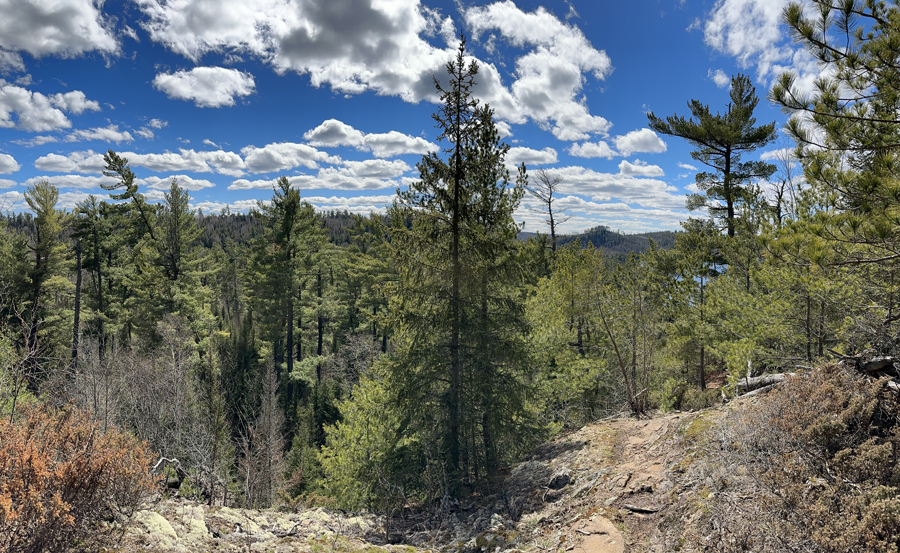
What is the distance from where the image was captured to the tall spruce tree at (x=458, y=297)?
1025 cm

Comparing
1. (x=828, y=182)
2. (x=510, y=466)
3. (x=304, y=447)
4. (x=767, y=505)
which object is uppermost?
(x=828, y=182)

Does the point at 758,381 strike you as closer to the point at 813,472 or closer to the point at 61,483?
the point at 813,472

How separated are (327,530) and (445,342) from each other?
5.26 meters

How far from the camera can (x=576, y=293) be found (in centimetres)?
1562

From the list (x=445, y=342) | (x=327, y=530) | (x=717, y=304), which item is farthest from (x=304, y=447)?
(x=717, y=304)

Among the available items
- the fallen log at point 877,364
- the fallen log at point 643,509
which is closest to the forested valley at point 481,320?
the fallen log at point 877,364

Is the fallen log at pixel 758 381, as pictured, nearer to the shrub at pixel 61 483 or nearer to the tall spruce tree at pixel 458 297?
the tall spruce tree at pixel 458 297

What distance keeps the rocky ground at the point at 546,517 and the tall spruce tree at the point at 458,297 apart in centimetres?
179

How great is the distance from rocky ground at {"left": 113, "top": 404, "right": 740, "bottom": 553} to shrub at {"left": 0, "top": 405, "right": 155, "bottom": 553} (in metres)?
0.44

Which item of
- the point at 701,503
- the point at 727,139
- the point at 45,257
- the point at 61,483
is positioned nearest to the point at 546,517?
the point at 701,503

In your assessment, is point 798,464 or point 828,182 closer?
point 798,464

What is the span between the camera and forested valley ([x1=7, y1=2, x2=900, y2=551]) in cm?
518

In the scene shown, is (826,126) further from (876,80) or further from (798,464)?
(798,464)

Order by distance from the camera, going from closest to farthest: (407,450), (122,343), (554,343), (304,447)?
(407,450) → (554,343) → (304,447) → (122,343)
